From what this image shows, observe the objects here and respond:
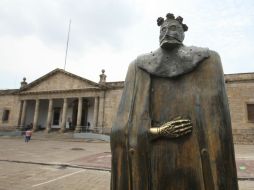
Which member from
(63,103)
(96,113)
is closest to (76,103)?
(63,103)

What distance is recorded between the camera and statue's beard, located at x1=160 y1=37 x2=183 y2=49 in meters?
1.91

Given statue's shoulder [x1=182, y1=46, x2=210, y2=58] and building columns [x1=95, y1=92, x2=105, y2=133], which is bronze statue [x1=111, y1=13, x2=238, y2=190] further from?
building columns [x1=95, y1=92, x2=105, y2=133]

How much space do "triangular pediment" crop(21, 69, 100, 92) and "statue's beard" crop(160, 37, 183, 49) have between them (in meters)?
26.4

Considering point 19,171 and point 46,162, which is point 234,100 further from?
point 19,171

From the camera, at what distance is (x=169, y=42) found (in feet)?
6.24

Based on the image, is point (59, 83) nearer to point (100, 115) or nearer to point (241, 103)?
point (100, 115)

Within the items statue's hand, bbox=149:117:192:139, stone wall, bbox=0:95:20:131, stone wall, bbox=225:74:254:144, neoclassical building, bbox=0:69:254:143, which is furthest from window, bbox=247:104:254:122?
stone wall, bbox=0:95:20:131

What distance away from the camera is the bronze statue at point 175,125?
1637 mm

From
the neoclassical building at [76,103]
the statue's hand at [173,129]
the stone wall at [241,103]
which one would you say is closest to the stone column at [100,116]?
the neoclassical building at [76,103]

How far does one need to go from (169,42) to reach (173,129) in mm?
725

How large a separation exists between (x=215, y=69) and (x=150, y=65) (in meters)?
0.53

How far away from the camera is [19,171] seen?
837 centimetres

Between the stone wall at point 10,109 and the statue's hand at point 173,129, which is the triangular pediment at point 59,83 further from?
the statue's hand at point 173,129

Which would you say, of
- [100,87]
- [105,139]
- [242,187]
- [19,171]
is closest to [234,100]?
[105,139]
